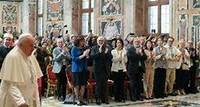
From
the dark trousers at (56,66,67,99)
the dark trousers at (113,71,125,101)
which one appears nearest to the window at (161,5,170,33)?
the dark trousers at (113,71,125,101)

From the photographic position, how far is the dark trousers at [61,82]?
10.8m

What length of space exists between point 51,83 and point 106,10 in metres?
6.99

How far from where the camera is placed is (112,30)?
1739 centimetres

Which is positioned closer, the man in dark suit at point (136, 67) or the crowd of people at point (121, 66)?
the crowd of people at point (121, 66)

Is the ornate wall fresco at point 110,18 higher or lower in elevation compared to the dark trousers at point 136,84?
higher

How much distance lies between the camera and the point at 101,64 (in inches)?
402

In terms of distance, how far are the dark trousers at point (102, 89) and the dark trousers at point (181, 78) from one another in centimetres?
279

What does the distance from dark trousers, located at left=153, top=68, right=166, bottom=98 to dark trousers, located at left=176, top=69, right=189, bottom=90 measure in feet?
2.26

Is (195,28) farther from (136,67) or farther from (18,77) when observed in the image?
(18,77)

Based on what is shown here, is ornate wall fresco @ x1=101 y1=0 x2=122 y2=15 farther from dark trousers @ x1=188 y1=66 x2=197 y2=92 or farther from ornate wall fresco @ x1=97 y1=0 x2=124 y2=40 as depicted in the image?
dark trousers @ x1=188 y1=66 x2=197 y2=92

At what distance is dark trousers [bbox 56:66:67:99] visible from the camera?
1077 cm

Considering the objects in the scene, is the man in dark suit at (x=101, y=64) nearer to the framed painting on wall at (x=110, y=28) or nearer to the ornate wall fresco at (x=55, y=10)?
the framed painting on wall at (x=110, y=28)

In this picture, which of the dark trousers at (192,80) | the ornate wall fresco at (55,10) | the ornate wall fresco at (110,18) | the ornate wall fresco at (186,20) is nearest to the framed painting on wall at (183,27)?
the ornate wall fresco at (186,20)

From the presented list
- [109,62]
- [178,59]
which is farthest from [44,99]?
[178,59]
